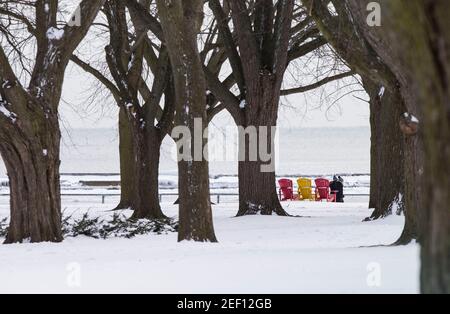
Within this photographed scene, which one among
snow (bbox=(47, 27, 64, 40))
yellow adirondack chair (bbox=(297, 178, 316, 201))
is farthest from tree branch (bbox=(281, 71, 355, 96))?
snow (bbox=(47, 27, 64, 40))

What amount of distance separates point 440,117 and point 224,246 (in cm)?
811

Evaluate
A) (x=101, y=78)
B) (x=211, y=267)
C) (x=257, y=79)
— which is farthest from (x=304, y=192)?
(x=211, y=267)

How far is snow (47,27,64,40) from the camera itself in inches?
524

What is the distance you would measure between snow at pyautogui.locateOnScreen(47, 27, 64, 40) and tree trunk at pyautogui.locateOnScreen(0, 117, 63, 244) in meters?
1.46

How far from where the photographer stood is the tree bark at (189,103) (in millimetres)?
12281

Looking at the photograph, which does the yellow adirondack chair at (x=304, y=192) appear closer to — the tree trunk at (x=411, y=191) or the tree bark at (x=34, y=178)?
the tree bark at (x=34, y=178)

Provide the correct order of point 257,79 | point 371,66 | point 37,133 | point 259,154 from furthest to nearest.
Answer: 1. point 259,154
2. point 257,79
3. point 37,133
4. point 371,66

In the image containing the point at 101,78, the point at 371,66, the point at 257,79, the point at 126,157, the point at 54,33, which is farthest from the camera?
the point at 126,157

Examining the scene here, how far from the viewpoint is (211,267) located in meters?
8.48

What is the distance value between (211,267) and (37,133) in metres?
5.52

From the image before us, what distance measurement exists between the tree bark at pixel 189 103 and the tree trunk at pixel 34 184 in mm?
2317

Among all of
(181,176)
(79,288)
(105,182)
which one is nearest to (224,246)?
(181,176)

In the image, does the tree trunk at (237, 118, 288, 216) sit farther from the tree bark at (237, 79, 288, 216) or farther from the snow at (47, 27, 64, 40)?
the snow at (47, 27, 64, 40)

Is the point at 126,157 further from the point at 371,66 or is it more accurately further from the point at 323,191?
the point at 371,66
